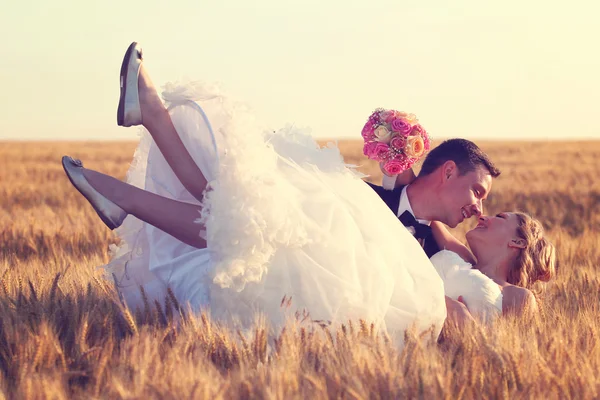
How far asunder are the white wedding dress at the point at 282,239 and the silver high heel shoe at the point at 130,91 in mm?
131

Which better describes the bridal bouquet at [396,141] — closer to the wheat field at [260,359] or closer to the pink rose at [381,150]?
the pink rose at [381,150]

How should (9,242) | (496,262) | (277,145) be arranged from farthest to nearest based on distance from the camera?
(9,242) < (496,262) < (277,145)

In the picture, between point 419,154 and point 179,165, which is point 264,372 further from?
point 419,154

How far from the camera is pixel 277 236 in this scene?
2416 mm

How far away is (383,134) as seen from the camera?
10.4ft

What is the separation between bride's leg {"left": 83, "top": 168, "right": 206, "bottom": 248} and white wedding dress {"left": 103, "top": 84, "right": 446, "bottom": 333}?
2.0 inches

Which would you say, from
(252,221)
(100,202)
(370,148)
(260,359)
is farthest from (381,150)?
(260,359)

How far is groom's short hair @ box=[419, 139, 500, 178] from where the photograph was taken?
3244 mm

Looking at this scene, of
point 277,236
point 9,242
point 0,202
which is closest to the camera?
point 277,236

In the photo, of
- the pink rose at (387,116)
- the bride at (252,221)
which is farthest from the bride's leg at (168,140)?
the pink rose at (387,116)

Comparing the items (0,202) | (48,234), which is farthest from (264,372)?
(0,202)

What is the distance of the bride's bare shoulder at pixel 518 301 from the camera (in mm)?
2930

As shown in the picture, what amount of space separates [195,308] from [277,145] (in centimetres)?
67

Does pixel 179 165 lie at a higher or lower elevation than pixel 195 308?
higher
